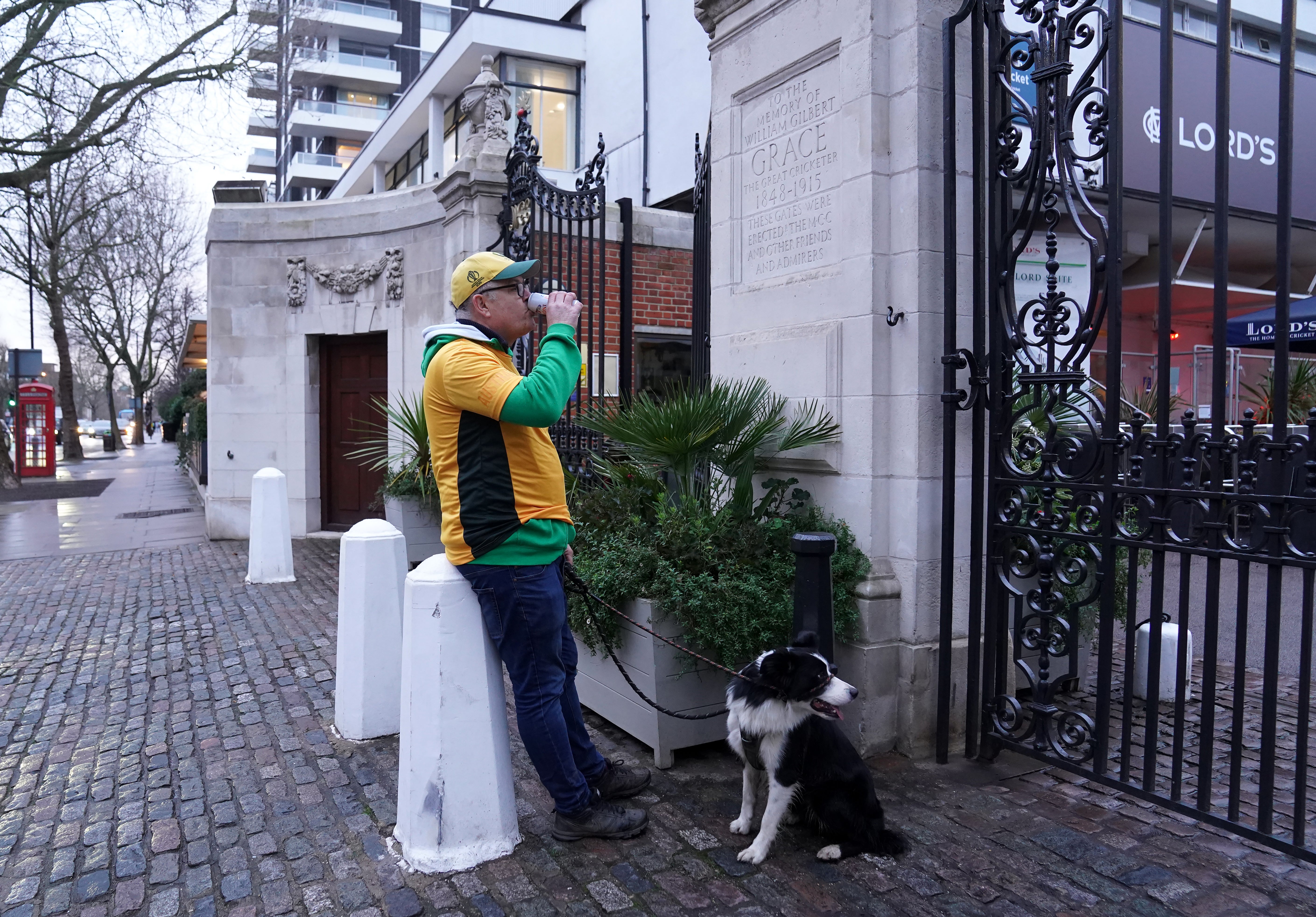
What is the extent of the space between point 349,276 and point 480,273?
9.15 metres

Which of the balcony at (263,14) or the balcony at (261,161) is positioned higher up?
the balcony at (261,161)

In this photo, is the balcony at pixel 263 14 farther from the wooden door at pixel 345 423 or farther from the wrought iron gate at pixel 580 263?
the wrought iron gate at pixel 580 263

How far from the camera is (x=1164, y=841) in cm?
341

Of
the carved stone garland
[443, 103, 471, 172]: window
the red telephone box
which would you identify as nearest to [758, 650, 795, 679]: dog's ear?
the carved stone garland

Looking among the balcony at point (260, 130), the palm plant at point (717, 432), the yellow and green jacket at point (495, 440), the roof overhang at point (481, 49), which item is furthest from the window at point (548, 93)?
the balcony at point (260, 130)

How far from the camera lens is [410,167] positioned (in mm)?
35281

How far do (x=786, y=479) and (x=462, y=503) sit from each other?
6.70 feet

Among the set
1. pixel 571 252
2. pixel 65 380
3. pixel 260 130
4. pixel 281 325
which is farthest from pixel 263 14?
pixel 260 130

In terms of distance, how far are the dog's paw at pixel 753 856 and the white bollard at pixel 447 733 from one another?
877 mm

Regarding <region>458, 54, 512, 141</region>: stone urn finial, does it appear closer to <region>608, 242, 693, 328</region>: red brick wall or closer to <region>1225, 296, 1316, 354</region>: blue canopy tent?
<region>608, 242, 693, 328</region>: red brick wall

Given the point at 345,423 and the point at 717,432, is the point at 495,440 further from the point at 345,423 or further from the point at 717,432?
the point at 345,423

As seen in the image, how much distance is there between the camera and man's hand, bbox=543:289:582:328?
3350 mm

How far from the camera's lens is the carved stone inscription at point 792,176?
451cm

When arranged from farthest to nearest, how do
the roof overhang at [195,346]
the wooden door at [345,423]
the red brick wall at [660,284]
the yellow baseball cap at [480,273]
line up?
the roof overhang at [195,346], the wooden door at [345,423], the red brick wall at [660,284], the yellow baseball cap at [480,273]
